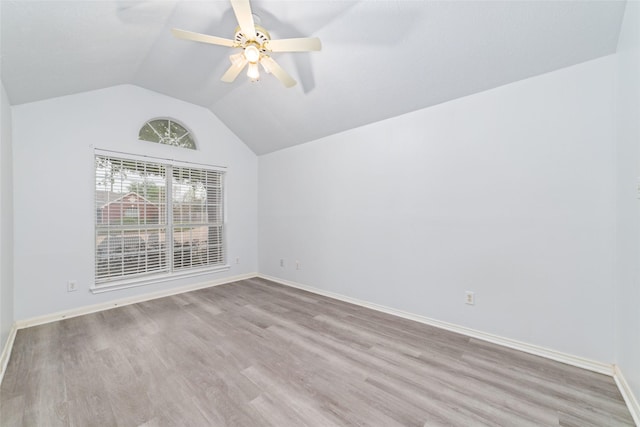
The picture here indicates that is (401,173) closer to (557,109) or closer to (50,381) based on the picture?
(557,109)

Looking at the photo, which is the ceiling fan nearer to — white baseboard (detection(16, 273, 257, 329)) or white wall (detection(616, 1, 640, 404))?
white wall (detection(616, 1, 640, 404))

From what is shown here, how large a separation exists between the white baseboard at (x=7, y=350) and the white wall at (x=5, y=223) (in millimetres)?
61

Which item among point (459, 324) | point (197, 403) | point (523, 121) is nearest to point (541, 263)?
point (459, 324)

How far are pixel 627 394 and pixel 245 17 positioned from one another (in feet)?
11.6

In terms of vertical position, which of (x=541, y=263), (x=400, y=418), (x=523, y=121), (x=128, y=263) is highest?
(x=523, y=121)

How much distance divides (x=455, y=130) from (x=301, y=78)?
182cm

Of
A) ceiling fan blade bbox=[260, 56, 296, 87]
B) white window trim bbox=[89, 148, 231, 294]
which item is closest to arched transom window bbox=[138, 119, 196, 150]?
white window trim bbox=[89, 148, 231, 294]

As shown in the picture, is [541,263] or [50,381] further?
[541,263]

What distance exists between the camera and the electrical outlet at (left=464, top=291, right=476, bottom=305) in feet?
8.25

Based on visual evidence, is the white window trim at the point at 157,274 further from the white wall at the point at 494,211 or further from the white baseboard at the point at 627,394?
the white baseboard at the point at 627,394

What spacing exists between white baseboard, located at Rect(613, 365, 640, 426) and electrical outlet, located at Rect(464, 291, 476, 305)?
0.96m

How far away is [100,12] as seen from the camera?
6.24ft

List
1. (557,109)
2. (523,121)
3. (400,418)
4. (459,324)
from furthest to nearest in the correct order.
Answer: (459,324), (523,121), (557,109), (400,418)

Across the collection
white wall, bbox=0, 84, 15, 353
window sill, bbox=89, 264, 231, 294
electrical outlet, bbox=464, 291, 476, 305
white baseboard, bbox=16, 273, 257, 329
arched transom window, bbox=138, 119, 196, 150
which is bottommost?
white baseboard, bbox=16, 273, 257, 329
